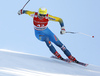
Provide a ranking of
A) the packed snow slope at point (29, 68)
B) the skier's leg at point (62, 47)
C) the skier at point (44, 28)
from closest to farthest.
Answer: the packed snow slope at point (29, 68) < the skier at point (44, 28) < the skier's leg at point (62, 47)

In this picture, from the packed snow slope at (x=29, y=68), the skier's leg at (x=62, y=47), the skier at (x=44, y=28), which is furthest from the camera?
the skier's leg at (x=62, y=47)

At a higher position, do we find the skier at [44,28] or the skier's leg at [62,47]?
the skier at [44,28]

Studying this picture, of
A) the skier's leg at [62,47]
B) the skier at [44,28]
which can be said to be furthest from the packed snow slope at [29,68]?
the skier's leg at [62,47]

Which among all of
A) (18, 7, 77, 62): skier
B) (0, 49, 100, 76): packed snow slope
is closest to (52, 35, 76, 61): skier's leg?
(18, 7, 77, 62): skier

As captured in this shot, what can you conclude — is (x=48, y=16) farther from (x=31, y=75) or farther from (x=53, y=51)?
(x=31, y=75)

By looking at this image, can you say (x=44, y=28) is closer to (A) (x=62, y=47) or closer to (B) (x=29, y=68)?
(A) (x=62, y=47)

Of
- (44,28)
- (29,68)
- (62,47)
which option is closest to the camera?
(29,68)

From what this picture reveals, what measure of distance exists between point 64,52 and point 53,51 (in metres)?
0.48

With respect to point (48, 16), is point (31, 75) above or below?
below

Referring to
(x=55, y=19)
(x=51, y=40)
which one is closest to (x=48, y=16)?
(x=55, y=19)

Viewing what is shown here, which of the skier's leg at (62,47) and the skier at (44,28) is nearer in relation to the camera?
the skier at (44,28)

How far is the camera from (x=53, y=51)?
284 inches

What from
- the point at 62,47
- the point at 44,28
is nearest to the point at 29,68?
the point at 44,28

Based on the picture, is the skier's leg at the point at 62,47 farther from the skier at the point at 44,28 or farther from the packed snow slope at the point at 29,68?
the packed snow slope at the point at 29,68
